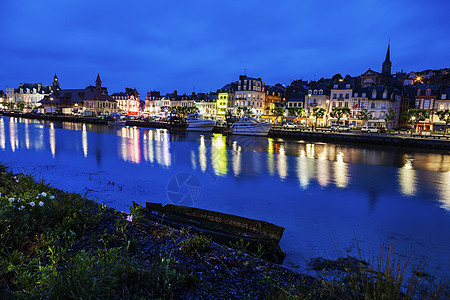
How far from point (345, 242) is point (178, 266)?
23.1 feet

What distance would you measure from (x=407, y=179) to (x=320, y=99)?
221 feet

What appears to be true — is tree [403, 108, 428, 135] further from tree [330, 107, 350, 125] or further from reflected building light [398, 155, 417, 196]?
reflected building light [398, 155, 417, 196]

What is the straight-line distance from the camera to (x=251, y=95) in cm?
9981

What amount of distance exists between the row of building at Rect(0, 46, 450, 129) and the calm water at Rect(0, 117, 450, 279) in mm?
52656

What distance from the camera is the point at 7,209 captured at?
6754mm

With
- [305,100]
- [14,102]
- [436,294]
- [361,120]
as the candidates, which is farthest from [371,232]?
[14,102]

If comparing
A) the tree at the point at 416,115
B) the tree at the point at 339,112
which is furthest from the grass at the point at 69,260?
the tree at the point at 416,115

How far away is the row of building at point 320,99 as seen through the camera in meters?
76.8

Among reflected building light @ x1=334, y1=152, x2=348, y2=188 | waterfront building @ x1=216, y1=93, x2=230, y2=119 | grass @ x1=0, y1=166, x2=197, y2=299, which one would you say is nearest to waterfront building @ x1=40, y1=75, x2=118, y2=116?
waterfront building @ x1=216, y1=93, x2=230, y2=119

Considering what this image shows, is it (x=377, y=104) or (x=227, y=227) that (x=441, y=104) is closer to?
(x=377, y=104)

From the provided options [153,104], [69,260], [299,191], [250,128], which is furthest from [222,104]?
[69,260]

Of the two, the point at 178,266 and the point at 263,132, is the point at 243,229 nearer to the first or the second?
the point at 178,266

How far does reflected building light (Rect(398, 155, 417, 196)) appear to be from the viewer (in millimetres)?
19123

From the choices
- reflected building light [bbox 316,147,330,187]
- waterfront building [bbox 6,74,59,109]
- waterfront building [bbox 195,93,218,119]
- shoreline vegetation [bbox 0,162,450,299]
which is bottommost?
reflected building light [bbox 316,147,330,187]
